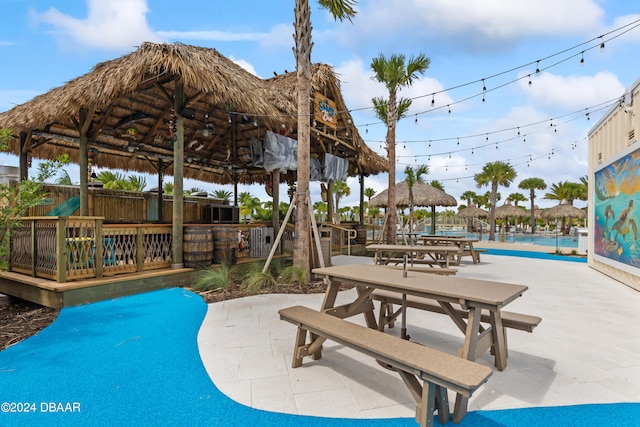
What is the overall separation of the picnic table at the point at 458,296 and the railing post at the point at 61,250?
4149mm

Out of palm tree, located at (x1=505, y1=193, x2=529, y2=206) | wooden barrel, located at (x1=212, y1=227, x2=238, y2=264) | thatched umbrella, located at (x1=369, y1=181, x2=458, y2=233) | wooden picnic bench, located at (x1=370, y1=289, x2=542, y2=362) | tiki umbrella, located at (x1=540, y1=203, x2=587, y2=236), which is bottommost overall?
wooden picnic bench, located at (x1=370, y1=289, x2=542, y2=362)

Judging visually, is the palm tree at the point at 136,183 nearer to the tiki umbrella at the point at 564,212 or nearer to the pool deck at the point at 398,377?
the pool deck at the point at 398,377

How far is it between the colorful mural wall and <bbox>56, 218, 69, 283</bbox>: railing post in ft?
33.0

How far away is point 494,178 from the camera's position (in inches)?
909

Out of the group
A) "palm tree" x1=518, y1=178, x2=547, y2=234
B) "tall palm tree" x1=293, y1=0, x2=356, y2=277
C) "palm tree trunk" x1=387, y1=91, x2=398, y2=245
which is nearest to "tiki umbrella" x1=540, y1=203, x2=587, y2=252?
"palm tree" x1=518, y1=178, x2=547, y2=234

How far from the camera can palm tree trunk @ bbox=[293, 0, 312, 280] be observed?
252 inches

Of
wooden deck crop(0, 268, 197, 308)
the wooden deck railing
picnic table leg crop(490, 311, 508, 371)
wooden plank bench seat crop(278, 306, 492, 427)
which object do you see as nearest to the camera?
wooden plank bench seat crop(278, 306, 492, 427)

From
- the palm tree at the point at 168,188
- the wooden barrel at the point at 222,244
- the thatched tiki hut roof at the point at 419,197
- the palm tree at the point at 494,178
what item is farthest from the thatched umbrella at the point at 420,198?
the wooden barrel at the point at 222,244

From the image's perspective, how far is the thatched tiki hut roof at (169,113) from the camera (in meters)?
5.90

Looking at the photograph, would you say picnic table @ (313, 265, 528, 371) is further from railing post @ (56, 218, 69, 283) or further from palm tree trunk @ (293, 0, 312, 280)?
railing post @ (56, 218, 69, 283)

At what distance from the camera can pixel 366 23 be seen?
7.80m

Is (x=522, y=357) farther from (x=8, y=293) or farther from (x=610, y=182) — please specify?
(x=8, y=293)

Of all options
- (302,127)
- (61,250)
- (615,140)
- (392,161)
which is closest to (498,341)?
(302,127)

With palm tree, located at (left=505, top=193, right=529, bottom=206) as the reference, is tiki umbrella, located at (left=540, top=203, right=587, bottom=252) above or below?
below
